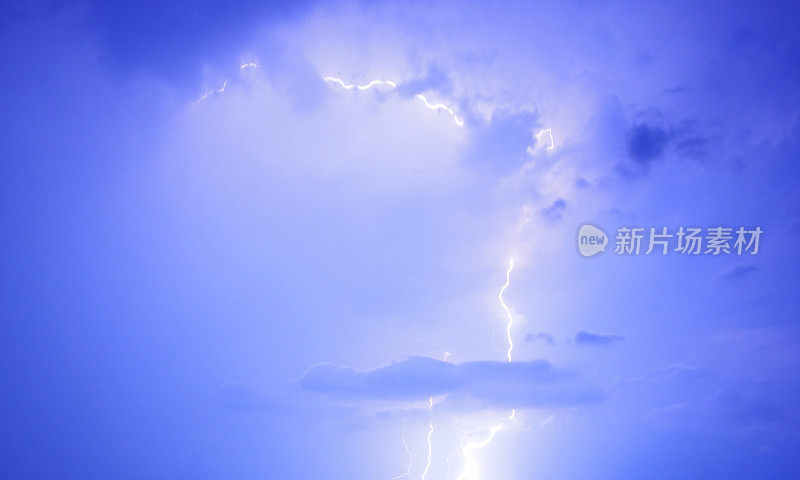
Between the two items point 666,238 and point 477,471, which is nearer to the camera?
point 666,238

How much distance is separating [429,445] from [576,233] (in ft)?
9.98

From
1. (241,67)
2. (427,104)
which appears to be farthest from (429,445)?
(241,67)

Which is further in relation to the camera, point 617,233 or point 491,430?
point 491,430

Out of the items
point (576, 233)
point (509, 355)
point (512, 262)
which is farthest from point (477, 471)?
point (576, 233)

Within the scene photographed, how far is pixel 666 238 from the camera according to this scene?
5.32m

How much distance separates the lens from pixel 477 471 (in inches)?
227

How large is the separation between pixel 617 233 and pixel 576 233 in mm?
430

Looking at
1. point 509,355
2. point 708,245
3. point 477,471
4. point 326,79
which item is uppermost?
point 326,79

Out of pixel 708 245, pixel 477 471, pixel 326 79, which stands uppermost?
pixel 326 79

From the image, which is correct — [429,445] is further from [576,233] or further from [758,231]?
[758,231]

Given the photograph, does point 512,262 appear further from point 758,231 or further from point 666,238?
point 758,231

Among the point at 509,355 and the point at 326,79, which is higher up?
the point at 326,79

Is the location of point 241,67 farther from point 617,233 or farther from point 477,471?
point 477,471

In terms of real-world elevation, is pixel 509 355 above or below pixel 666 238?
below
